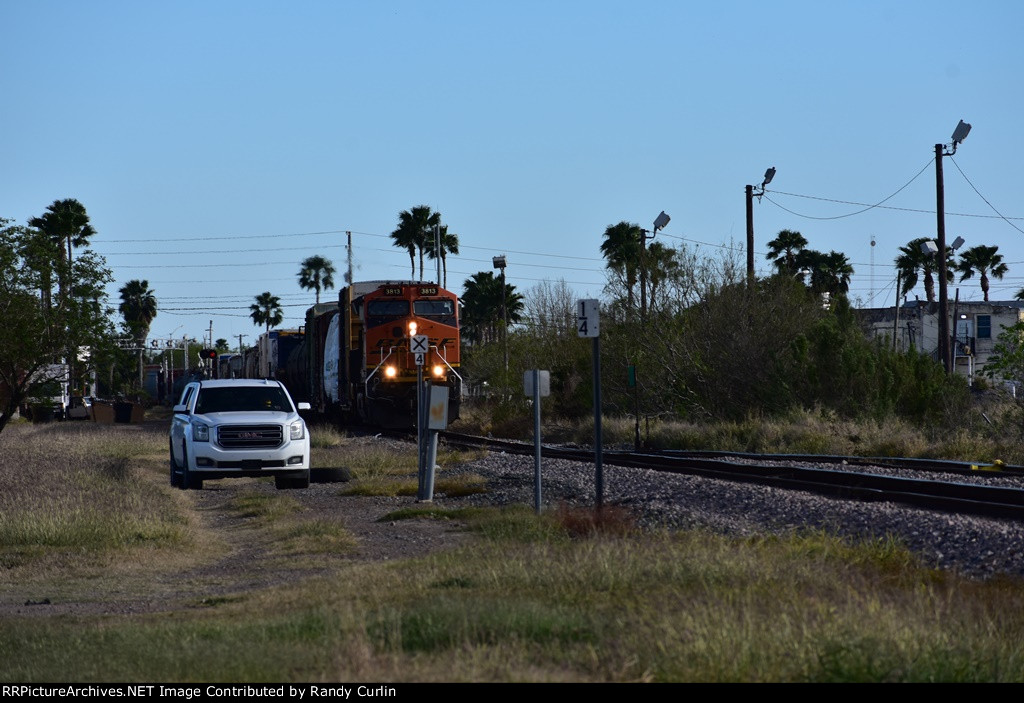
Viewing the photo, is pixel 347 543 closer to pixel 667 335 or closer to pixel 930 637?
pixel 930 637

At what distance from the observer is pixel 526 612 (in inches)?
310

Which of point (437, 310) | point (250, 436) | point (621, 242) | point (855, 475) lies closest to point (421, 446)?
point (250, 436)

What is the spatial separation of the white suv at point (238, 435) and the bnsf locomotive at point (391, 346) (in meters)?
11.6

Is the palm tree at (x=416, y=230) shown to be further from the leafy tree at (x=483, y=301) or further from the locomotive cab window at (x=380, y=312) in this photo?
the locomotive cab window at (x=380, y=312)

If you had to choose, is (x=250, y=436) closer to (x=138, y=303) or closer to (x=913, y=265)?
(x=913, y=265)

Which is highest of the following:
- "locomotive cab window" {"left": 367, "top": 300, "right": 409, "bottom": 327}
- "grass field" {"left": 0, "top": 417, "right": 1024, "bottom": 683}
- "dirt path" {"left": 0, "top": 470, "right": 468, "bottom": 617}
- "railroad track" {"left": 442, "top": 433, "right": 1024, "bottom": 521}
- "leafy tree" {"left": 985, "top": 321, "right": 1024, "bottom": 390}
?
"locomotive cab window" {"left": 367, "top": 300, "right": 409, "bottom": 327}

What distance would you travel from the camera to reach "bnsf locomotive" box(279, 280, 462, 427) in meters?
33.0

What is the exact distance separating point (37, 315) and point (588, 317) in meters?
24.0

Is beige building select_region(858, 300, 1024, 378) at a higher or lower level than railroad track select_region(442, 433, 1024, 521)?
higher

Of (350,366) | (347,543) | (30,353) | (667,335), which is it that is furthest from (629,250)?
(347,543)

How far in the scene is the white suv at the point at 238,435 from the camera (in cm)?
1936

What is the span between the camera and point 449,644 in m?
7.20

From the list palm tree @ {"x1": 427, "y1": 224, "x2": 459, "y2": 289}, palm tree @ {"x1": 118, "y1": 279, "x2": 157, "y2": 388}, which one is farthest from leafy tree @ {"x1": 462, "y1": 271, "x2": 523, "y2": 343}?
palm tree @ {"x1": 118, "y1": 279, "x2": 157, "y2": 388}

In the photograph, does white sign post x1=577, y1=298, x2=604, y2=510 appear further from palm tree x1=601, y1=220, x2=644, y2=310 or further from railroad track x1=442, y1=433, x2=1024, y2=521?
palm tree x1=601, y1=220, x2=644, y2=310
